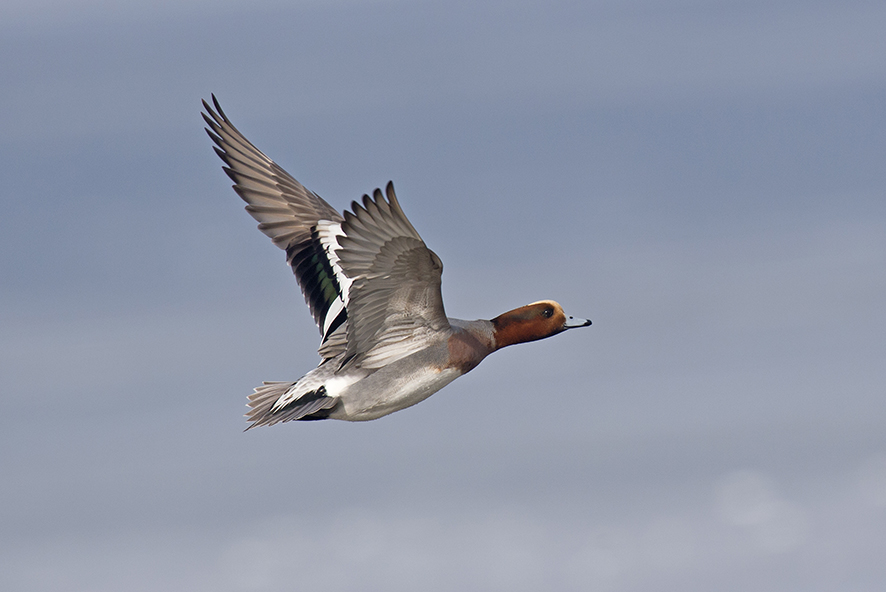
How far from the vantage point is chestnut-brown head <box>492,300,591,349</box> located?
35.4ft

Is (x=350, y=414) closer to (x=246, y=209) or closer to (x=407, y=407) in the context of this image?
(x=407, y=407)

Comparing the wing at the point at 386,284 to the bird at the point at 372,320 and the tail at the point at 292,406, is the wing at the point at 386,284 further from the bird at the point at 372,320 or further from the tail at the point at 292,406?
the tail at the point at 292,406

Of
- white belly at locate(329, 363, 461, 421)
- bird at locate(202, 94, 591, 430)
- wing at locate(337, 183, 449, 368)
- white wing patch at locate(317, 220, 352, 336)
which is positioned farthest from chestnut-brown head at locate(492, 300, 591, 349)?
white wing patch at locate(317, 220, 352, 336)

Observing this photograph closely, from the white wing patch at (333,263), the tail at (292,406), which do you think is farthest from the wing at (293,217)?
the tail at (292,406)

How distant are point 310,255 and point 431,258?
128 inches

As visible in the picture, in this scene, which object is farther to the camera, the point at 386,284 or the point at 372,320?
the point at 372,320

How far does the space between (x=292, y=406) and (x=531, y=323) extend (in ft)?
7.65

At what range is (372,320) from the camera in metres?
9.77

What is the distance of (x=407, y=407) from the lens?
10.5 metres

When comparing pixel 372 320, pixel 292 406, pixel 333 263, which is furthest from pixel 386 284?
pixel 333 263

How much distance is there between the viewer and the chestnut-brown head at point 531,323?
10789 millimetres

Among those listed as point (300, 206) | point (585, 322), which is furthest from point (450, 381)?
point (300, 206)

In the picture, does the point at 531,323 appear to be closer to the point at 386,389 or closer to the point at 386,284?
the point at 386,389

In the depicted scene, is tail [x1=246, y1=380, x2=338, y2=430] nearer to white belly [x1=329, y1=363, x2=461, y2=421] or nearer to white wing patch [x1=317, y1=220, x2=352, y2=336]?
white belly [x1=329, y1=363, x2=461, y2=421]
